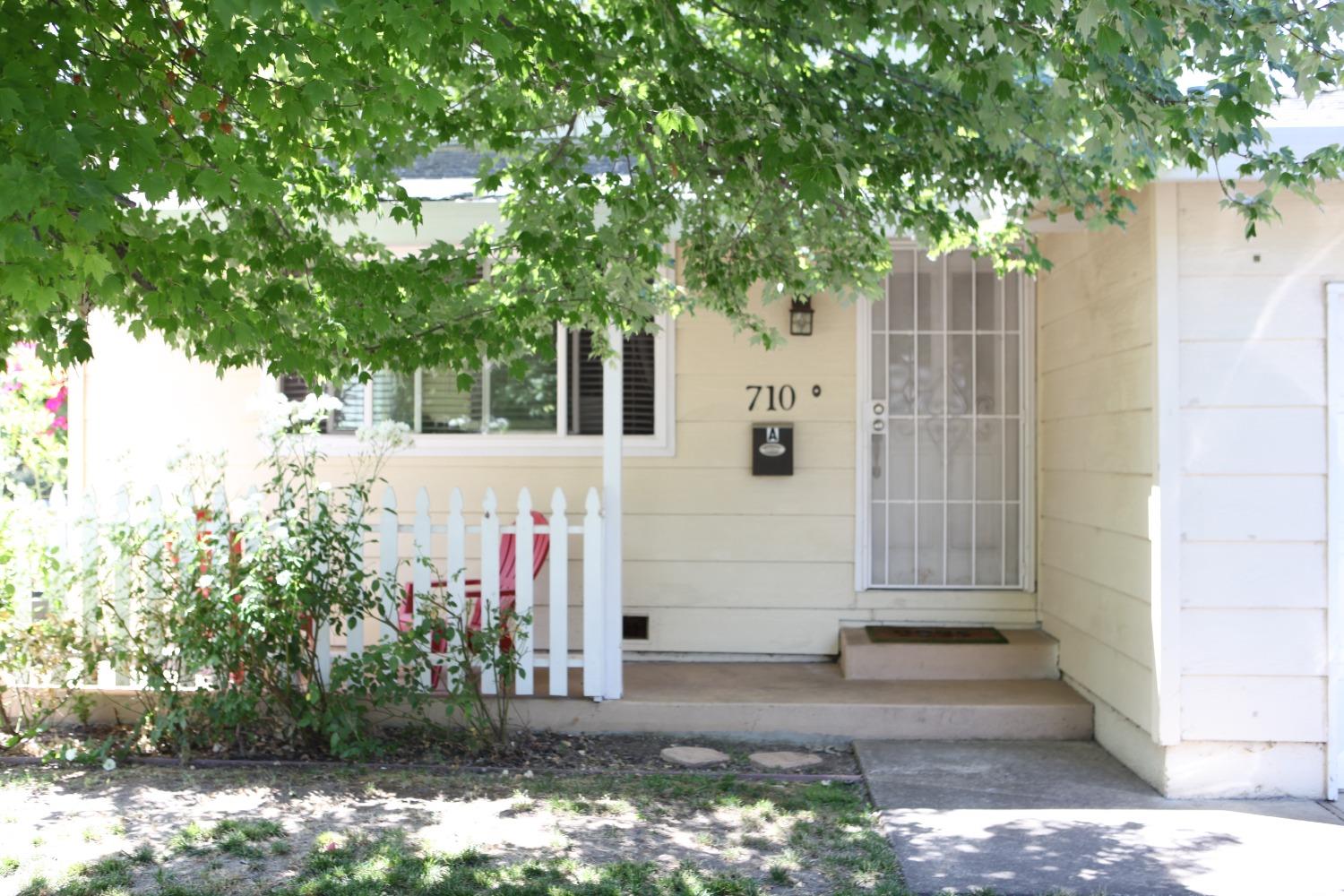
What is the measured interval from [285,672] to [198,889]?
72.7 inches

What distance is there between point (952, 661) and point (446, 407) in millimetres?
3489

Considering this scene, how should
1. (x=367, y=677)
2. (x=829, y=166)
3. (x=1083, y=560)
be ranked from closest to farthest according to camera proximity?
(x=829, y=166) < (x=367, y=677) < (x=1083, y=560)

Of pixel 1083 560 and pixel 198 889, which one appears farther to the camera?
pixel 1083 560

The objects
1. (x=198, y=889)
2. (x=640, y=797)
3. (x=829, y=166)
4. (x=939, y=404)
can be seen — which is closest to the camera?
(x=829, y=166)

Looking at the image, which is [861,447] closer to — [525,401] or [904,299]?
[904,299]

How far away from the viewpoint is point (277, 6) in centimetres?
263

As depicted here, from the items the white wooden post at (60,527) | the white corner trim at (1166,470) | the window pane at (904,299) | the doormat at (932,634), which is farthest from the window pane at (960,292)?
the white wooden post at (60,527)

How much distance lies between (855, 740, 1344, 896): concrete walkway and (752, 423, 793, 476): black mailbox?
199cm

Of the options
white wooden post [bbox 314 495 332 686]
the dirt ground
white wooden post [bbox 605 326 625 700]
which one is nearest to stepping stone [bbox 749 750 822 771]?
the dirt ground

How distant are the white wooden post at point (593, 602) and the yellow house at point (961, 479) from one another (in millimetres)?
32

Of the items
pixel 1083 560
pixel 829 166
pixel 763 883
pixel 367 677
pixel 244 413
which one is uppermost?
pixel 829 166

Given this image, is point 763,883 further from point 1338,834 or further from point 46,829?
point 46,829

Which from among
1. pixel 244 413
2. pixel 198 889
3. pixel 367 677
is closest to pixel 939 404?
pixel 367 677

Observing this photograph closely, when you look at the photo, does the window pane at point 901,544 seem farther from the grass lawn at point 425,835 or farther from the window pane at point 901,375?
the grass lawn at point 425,835
